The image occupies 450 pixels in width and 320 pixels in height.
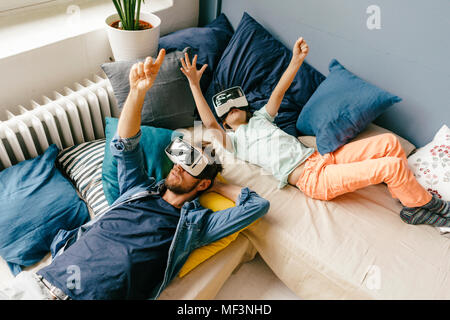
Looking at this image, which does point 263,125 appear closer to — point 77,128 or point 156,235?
point 156,235

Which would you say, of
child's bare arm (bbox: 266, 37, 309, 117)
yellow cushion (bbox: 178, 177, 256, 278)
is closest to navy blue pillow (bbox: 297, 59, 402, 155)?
child's bare arm (bbox: 266, 37, 309, 117)

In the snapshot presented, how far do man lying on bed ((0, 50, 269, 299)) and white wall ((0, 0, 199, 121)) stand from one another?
27.9 inches

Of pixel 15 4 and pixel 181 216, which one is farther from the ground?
pixel 15 4

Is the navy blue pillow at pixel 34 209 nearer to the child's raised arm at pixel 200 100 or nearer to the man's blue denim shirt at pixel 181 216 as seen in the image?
the man's blue denim shirt at pixel 181 216

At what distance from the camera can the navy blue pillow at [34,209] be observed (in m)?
1.33

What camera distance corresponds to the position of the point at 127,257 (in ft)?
3.95

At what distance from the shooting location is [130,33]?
1.71 metres

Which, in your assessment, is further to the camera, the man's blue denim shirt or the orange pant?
→ the orange pant

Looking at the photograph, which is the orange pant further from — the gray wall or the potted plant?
the potted plant

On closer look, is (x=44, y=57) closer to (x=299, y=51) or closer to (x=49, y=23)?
(x=49, y=23)

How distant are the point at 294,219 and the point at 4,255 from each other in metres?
1.24

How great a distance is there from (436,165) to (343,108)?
20.6 inches

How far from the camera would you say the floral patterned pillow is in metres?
1.55

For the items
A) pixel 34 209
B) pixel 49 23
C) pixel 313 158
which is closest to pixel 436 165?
pixel 313 158
